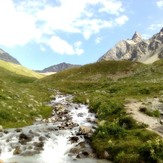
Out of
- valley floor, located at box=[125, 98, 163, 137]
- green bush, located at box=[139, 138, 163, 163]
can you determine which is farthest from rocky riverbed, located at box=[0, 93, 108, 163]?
valley floor, located at box=[125, 98, 163, 137]

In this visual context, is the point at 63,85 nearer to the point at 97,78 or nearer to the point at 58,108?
the point at 97,78

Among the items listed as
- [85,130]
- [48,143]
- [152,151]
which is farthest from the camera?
[85,130]

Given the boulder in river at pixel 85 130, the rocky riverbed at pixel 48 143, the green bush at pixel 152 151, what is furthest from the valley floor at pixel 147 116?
the boulder in river at pixel 85 130

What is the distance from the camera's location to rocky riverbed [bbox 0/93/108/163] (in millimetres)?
28339

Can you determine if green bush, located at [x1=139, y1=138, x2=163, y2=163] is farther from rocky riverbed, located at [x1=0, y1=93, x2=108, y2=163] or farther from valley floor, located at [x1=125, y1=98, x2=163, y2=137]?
valley floor, located at [x1=125, y1=98, x2=163, y2=137]

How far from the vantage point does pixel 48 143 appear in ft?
107

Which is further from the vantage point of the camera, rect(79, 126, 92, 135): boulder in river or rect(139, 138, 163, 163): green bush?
rect(79, 126, 92, 135): boulder in river

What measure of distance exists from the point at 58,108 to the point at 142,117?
1775 cm

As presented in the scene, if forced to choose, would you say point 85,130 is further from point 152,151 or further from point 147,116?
point 152,151

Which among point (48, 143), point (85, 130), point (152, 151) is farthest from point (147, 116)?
point (152, 151)

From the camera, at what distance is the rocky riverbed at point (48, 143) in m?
28.3

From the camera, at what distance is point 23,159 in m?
27.6

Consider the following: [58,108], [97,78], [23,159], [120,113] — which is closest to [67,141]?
[23,159]

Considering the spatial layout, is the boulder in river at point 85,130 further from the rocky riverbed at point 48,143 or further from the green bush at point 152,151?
the green bush at point 152,151
